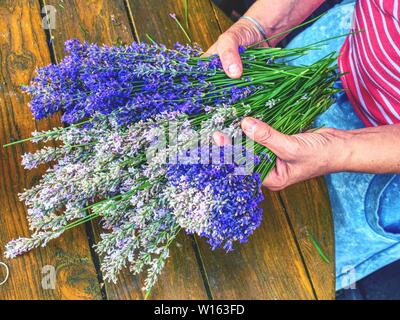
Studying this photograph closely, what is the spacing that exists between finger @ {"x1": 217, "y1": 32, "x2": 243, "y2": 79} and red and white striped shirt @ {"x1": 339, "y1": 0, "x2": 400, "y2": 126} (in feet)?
1.30

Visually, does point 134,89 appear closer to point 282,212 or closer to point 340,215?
point 282,212

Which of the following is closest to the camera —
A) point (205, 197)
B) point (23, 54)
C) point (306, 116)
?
point (205, 197)

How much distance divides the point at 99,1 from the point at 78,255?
79cm

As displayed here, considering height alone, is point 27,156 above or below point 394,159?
above

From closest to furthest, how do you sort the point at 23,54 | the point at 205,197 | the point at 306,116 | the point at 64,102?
the point at 205,197 → the point at 64,102 → the point at 306,116 → the point at 23,54

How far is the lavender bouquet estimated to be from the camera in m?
0.90

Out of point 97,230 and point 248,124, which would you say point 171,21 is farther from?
point 97,230

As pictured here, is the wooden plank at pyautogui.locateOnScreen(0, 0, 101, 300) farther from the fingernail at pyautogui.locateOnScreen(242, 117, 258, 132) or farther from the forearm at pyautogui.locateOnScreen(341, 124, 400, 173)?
the forearm at pyautogui.locateOnScreen(341, 124, 400, 173)

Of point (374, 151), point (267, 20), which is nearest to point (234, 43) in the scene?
point (267, 20)

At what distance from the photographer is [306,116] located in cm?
111

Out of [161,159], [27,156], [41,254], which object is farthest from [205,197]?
[41,254]

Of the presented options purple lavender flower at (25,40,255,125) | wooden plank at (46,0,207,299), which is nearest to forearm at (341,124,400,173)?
purple lavender flower at (25,40,255,125)

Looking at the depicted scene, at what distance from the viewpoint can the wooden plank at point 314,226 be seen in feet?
4.12

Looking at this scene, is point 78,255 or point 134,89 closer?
point 134,89
